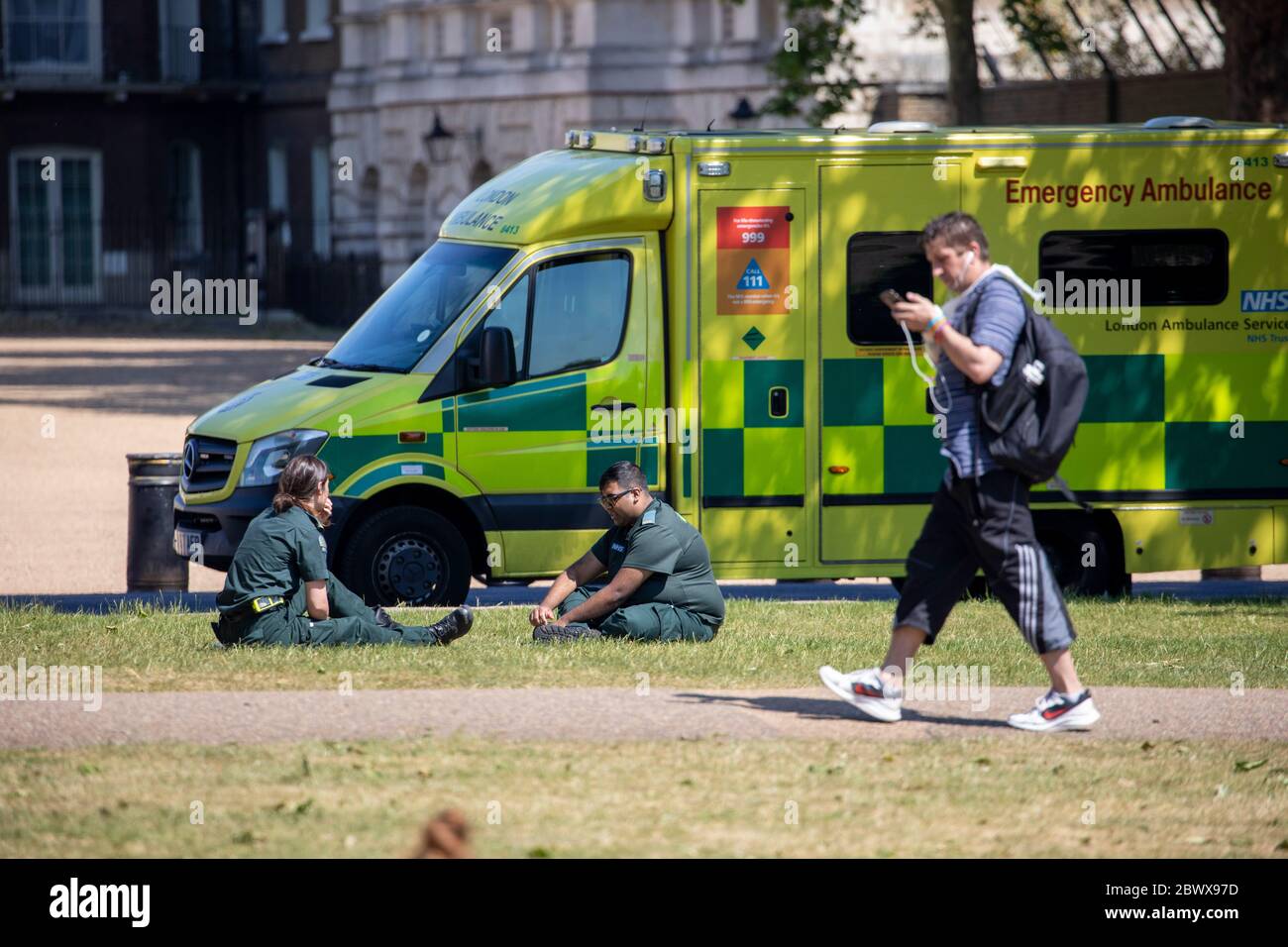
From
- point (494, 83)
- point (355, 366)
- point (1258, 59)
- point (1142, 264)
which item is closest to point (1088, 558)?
point (1142, 264)

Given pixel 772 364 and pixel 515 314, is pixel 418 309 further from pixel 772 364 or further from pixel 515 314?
pixel 772 364

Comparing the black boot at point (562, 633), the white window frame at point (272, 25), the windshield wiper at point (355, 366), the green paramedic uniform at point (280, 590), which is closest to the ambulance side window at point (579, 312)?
the windshield wiper at point (355, 366)

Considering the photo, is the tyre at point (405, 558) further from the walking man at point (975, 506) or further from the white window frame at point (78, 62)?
the white window frame at point (78, 62)

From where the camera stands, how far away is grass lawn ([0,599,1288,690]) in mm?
8820

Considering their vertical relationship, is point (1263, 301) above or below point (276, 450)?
above

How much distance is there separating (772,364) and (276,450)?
114 inches

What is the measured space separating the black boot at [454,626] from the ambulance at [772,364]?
Answer: 2333mm

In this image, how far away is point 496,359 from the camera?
38.7 ft

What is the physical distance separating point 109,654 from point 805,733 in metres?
3.44

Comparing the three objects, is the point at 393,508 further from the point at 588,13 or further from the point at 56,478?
the point at 588,13

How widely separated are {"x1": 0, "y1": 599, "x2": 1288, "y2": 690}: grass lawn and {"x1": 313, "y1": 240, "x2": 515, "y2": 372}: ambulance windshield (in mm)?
1616

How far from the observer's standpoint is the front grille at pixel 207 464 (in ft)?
38.7

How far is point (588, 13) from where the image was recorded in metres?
35.4
